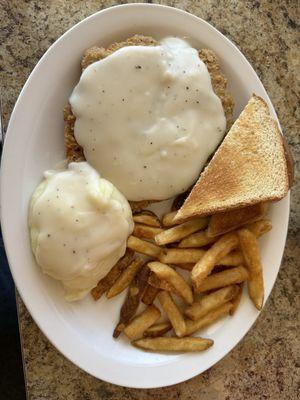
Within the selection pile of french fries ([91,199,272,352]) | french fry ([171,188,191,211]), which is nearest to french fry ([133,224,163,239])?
pile of french fries ([91,199,272,352])

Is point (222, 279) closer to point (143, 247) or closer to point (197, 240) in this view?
point (197, 240)

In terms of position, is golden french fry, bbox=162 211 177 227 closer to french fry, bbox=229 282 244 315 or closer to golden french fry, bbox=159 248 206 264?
golden french fry, bbox=159 248 206 264

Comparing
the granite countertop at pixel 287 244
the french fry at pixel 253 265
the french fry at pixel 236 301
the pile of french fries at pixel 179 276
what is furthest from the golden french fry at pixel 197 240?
the granite countertop at pixel 287 244

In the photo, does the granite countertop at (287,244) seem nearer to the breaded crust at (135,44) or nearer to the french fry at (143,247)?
the breaded crust at (135,44)

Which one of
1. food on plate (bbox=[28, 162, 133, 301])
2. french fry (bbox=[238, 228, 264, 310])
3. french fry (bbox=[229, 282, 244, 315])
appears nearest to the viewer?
food on plate (bbox=[28, 162, 133, 301])

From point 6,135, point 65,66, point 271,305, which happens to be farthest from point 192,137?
point 271,305

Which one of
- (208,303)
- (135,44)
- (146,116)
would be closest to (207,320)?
(208,303)
